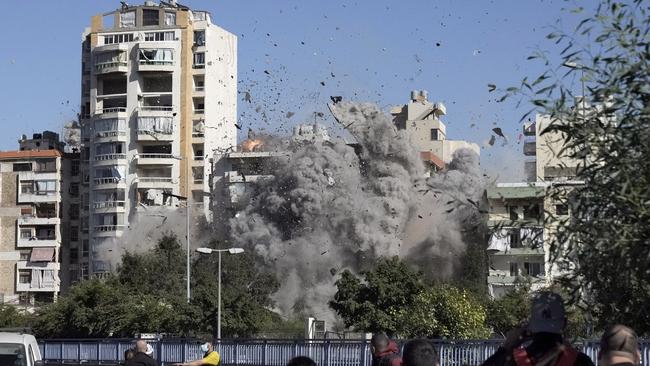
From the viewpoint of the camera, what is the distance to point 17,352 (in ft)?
67.2

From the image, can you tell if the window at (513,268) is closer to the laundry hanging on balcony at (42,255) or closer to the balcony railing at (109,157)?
the balcony railing at (109,157)

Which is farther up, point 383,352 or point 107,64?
point 107,64

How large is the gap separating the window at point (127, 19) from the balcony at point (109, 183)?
49.1 feet

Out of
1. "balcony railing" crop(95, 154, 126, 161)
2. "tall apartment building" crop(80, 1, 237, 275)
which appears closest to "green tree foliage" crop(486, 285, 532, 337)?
"tall apartment building" crop(80, 1, 237, 275)

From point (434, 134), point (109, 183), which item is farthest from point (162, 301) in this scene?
point (434, 134)

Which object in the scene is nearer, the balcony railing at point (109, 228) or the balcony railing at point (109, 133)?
the balcony railing at point (109, 228)

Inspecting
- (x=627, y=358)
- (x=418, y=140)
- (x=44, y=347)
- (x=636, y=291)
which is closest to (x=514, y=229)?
(x=636, y=291)

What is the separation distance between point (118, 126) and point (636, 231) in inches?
4374

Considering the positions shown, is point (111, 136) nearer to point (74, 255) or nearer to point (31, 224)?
point (31, 224)

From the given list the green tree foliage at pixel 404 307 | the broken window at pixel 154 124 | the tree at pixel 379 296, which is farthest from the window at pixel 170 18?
the tree at pixel 379 296

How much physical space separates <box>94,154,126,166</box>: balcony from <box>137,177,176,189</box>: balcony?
7.81 feet

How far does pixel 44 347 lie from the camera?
49.6 meters

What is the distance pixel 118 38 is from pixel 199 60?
26.1ft

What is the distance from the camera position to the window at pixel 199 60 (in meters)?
120
